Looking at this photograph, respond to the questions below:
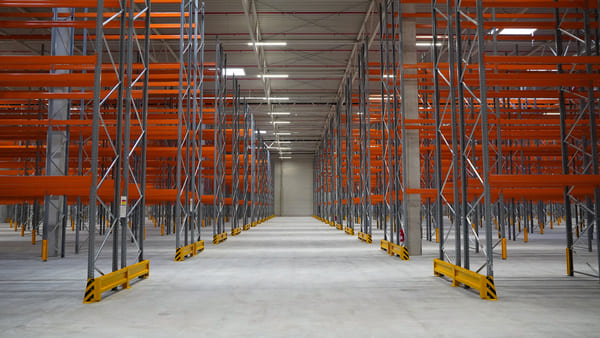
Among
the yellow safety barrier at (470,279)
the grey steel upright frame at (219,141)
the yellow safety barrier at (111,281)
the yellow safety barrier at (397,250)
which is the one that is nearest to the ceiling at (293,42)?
the grey steel upright frame at (219,141)

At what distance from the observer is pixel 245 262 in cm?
1282

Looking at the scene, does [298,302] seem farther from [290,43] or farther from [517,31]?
[290,43]

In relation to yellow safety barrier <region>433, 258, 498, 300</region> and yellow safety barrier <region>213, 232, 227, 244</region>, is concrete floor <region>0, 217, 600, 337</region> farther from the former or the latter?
yellow safety barrier <region>213, 232, 227, 244</region>

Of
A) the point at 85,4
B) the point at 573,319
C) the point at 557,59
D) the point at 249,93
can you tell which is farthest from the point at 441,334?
the point at 249,93

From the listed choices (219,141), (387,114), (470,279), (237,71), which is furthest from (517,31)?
(470,279)

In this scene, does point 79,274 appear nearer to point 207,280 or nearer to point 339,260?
point 207,280

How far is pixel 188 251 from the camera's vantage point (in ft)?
45.2

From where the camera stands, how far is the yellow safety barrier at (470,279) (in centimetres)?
768

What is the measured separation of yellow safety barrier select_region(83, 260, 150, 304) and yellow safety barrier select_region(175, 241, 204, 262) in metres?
2.95

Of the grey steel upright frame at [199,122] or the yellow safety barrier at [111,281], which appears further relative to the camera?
the grey steel upright frame at [199,122]

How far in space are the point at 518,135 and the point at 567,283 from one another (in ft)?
25.8

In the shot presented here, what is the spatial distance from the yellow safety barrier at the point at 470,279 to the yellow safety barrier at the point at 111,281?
6.10 metres

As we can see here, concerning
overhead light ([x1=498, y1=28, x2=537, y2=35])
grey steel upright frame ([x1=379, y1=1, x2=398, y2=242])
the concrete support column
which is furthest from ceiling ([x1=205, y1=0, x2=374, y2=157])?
the concrete support column

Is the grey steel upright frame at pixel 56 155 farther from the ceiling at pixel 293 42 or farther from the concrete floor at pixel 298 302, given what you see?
the ceiling at pixel 293 42
